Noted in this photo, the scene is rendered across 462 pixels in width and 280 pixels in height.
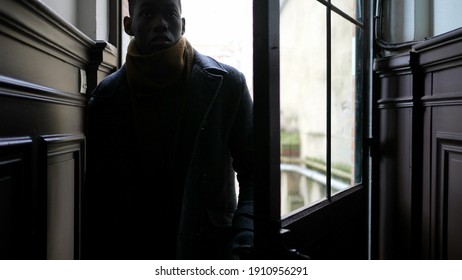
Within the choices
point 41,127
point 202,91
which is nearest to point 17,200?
point 41,127

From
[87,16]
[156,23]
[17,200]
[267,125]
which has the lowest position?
[17,200]

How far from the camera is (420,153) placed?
3.92 feet

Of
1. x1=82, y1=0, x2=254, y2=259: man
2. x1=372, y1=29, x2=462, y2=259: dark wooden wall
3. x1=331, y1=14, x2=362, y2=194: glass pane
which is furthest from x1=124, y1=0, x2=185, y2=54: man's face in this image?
x1=372, y1=29, x2=462, y2=259: dark wooden wall

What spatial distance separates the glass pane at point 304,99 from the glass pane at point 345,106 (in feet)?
0.15

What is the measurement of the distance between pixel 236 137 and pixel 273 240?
35cm

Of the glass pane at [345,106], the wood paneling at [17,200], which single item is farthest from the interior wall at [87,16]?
the glass pane at [345,106]

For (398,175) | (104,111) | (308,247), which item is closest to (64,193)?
(104,111)

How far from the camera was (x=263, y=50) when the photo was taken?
595 millimetres

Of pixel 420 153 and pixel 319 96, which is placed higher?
pixel 319 96

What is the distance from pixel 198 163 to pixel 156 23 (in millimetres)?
348

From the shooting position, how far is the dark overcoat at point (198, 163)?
0.88 meters

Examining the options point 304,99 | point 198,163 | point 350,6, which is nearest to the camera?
point 198,163

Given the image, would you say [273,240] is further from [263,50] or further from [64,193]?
[64,193]

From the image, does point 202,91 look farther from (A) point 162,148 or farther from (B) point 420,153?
(B) point 420,153
